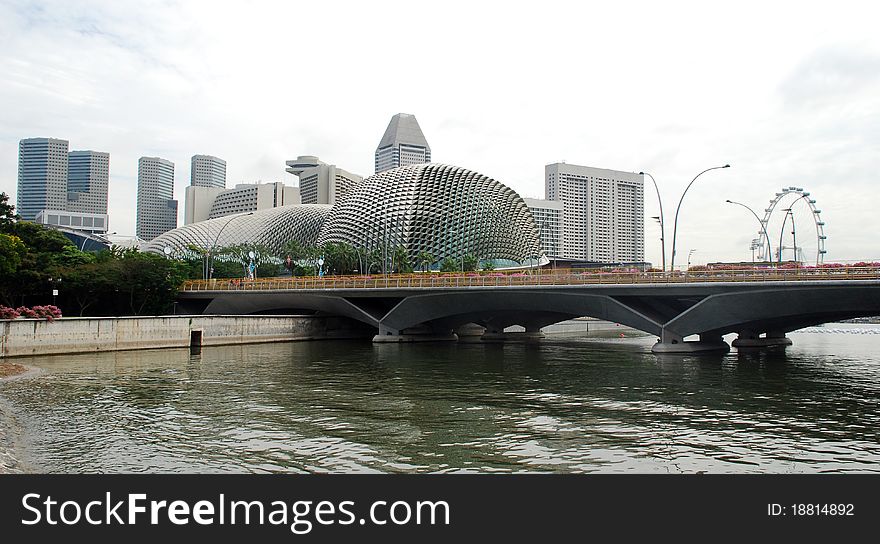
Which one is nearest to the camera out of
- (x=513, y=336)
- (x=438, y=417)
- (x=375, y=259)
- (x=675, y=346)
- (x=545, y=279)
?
(x=438, y=417)

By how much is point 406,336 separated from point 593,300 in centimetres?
2210

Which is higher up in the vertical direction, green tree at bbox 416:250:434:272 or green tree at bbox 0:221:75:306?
green tree at bbox 416:250:434:272

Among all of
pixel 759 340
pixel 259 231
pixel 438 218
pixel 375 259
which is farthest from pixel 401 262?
pixel 259 231

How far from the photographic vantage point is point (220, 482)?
1334cm

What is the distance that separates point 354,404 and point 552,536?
17.4 m

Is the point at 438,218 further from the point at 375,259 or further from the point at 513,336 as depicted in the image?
the point at 513,336

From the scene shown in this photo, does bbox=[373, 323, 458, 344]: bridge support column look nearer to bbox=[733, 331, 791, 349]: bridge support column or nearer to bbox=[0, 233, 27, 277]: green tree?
bbox=[733, 331, 791, 349]: bridge support column

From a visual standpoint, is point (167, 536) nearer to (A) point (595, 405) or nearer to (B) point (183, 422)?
(B) point (183, 422)

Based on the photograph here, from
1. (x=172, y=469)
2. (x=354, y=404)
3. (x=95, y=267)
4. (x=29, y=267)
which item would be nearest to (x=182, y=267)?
(x=95, y=267)

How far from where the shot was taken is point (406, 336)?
6912cm

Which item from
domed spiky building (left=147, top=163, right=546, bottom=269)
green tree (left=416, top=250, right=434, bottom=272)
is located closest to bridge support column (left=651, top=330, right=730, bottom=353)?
green tree (left=416, top=250, right=434, bottom=272)

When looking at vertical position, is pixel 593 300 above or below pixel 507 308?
above

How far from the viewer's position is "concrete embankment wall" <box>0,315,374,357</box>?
45.7 m

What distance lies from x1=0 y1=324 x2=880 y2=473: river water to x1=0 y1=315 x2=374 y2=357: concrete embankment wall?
3.64 m
